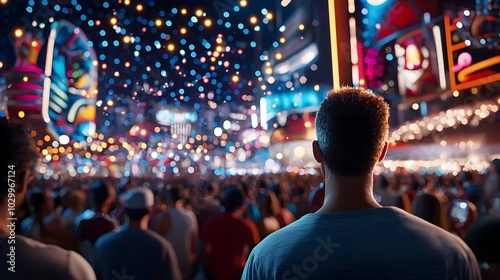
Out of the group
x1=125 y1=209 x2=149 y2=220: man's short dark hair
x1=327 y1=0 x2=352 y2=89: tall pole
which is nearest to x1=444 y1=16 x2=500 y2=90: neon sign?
x1=327 y1=0 x2=352 y2=89: tall pole

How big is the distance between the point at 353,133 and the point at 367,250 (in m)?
0.41

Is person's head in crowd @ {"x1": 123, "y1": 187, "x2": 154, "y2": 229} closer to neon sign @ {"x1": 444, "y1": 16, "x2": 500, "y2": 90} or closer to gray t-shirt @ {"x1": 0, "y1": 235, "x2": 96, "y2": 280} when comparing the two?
gray t-shirt @ {"x1": 0, "y1": 235, "x2": 96, "y2": 280}

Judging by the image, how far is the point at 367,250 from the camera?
152 cm

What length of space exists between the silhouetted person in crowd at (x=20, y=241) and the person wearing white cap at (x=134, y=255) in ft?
6.92

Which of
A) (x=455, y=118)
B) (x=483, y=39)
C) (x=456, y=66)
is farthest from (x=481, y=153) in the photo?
(x=483, y=39)

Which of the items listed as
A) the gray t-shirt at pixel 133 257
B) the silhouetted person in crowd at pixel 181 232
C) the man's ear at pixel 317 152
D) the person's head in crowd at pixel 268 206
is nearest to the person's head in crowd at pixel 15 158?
the man's ear at pixel 317 152

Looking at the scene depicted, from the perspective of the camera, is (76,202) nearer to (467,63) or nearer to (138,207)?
(138,207)

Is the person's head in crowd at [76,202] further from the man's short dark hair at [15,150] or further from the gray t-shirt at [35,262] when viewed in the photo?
the gray t-shirt at [35,262]

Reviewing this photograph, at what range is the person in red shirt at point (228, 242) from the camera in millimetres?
5445

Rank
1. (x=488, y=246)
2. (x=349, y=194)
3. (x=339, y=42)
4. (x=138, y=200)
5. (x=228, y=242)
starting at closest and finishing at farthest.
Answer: (x=349, y=194)
(x=488, y=246)
(x=138, y=200)
(x=228, y=242)
(x=339, y=42)

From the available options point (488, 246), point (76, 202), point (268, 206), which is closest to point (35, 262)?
point (488, 246)

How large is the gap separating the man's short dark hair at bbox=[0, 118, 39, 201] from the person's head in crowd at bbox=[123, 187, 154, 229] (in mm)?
2330

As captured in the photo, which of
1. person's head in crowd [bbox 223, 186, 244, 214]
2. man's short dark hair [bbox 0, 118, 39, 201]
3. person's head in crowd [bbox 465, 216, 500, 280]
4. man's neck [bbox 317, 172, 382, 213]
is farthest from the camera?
person's head in crowd [bbox 223, 186, 244, 214]

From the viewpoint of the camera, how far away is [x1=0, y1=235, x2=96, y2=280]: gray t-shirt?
168 cm
